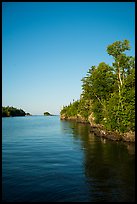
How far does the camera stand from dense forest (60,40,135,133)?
140 feet

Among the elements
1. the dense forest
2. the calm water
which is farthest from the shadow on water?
the dense forest

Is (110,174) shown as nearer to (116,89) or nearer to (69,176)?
(69,176)

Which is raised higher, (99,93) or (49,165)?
(99,93)

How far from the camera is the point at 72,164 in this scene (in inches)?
1107

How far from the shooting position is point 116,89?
61.6m

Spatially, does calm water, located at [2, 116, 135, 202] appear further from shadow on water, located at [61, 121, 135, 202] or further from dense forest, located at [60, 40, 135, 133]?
dense forest, located at [60, 40, 135, 133]

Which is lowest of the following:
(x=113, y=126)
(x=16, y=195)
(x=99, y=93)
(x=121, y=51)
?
(x=16, y=195)

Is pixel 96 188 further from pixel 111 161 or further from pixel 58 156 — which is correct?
pixel 58 156

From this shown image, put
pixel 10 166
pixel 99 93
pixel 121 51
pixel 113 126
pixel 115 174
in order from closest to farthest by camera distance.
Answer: pixel 115 174
pixel 10 166
pixel 113 126
pixel 121 51
pixel 99 93

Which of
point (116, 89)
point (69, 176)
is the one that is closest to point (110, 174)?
point (69, 176)

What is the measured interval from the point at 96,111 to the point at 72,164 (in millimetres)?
35681

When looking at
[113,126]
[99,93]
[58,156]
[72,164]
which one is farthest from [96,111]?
[72,164]

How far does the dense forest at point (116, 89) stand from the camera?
140 ft

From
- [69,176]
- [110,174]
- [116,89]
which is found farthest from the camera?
[116,89]
